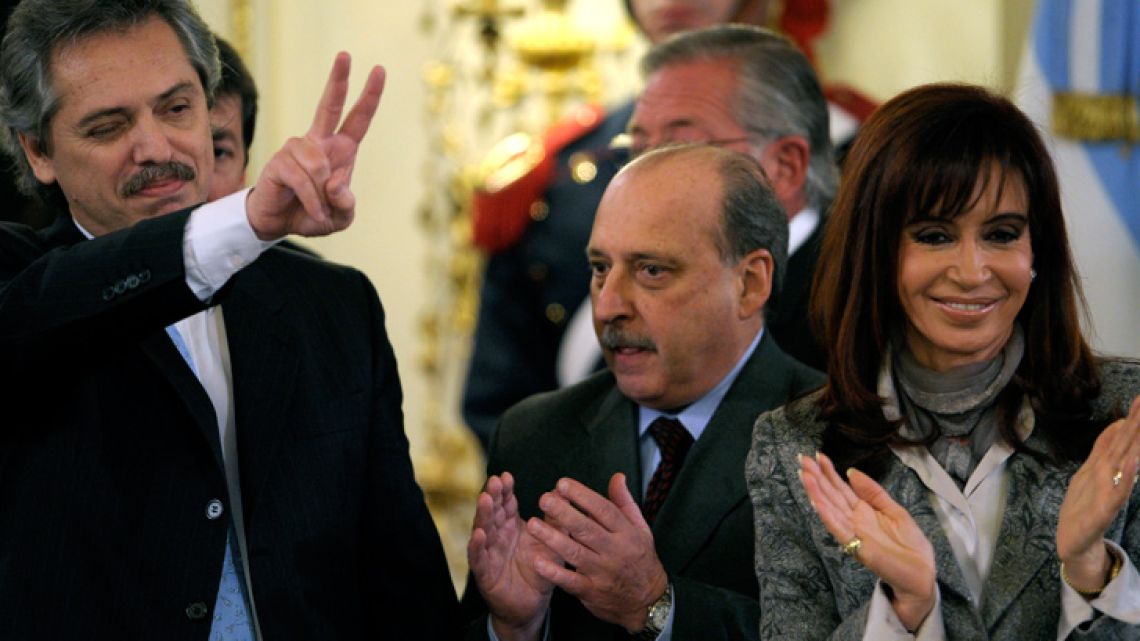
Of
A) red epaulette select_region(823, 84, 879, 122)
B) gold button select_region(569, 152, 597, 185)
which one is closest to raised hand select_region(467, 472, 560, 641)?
gold button select_region(569, 152, 597, 185)

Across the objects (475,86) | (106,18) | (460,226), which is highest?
(106,18)

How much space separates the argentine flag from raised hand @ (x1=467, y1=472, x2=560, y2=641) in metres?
2.30

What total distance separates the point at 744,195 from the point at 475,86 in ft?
10.2

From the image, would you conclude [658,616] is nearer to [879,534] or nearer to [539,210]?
[879,534]

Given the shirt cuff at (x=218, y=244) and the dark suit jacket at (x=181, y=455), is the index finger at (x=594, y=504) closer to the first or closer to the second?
the dark suit jacket at (x=181, y=455)

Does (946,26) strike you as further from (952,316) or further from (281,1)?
→ (952,316)

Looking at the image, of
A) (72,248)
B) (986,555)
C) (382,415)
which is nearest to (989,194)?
(986,555)

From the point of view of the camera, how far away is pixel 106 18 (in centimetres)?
278

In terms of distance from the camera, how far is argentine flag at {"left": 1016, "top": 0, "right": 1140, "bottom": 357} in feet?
15.5

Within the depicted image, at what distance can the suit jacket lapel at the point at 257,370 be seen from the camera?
2746 mm

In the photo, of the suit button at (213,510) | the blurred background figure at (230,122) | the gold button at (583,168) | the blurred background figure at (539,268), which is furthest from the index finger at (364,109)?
the gold button at (583,168)

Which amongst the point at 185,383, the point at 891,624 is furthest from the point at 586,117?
the point at 891,624

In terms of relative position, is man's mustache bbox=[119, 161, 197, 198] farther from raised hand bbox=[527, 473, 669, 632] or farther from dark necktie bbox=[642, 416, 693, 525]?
dark necktie bbox=[642, 416, 693, 525]

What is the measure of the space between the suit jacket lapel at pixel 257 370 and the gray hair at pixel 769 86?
1387 mm
